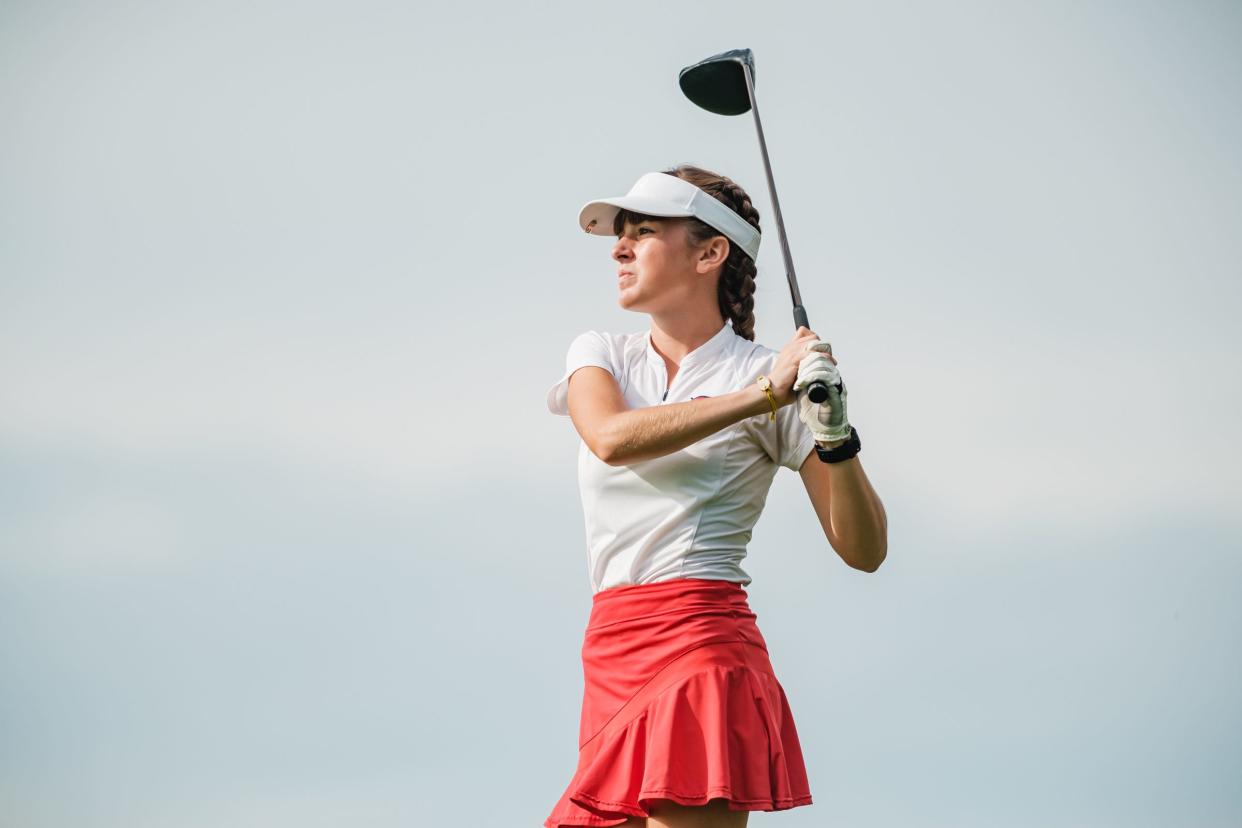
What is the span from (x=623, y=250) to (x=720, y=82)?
37.1 inches

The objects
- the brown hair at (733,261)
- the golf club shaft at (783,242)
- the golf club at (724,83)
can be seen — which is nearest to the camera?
the golf club shaft at (783,242)

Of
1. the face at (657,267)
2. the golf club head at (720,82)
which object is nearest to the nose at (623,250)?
the face at (657,267)

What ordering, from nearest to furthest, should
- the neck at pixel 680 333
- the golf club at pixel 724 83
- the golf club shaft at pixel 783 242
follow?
the golf club shaft at pixel 783 242 < the neck at pixel 680 333 < the golf club at pixel 724 83

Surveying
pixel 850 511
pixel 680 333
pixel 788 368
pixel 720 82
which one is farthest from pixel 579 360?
pixel 720 82

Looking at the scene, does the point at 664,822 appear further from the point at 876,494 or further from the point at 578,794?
the point at 876,494

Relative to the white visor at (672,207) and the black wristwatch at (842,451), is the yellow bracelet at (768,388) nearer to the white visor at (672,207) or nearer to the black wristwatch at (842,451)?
the black wristwatch at (842,451)

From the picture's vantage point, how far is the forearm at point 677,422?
3.40 m

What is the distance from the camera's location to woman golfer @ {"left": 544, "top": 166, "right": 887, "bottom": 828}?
11.2ft

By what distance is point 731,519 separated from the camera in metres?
3.61

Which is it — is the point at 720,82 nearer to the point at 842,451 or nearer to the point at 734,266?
the point at 734,266

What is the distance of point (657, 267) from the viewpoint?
382 centimetres

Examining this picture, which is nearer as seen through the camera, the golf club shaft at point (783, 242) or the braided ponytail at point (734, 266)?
the golf club shaft at point (783, 242)

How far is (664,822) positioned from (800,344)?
3.85ft

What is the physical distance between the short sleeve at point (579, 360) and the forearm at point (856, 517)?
0.67m
